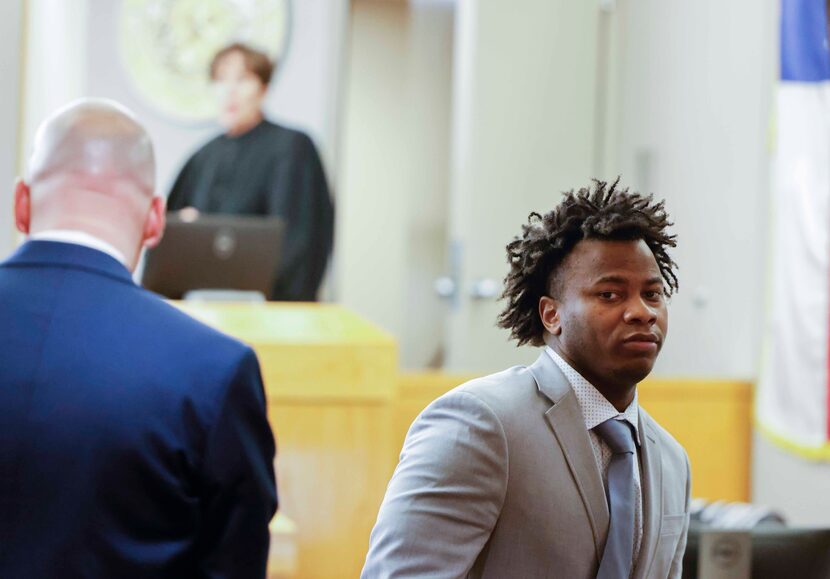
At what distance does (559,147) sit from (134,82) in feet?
6.42

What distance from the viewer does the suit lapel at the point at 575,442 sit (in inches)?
39.7

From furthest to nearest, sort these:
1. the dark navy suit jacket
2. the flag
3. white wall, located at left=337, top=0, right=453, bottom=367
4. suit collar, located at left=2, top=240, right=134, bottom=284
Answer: white wall, located at left=337, top=0, right=453, bottom=367 < the flag < suit collar, located at left=2, top=240, right=134, bottom=284 < the dark navy suit jacket

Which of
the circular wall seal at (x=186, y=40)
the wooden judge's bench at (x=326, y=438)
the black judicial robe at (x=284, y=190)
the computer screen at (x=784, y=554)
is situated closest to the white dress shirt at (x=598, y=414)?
the computer screen at (x=784, y=554)

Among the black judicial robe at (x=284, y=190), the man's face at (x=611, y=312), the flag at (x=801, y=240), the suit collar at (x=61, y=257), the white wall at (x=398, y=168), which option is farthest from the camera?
the white wall at (x=398, y=168)

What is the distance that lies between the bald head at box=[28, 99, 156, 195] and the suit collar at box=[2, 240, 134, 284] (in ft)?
0.26

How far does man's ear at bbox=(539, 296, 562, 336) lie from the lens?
104 centimetres

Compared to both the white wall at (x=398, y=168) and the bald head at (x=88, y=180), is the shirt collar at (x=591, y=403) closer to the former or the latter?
the bald head at (x=88, y=180)

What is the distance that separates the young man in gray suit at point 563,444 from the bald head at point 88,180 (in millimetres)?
490

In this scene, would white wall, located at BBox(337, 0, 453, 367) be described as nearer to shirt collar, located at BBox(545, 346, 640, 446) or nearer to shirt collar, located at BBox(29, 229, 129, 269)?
shirt collar, located at BBox(29, 229, 129, 269)

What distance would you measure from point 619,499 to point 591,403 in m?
0.09

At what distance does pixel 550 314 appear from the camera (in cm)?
105

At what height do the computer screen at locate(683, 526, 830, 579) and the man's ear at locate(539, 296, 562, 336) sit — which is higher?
the man's ear at locate(539, 296, 562, 336)

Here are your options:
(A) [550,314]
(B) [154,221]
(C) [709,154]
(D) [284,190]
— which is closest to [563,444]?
(A) [550,314]

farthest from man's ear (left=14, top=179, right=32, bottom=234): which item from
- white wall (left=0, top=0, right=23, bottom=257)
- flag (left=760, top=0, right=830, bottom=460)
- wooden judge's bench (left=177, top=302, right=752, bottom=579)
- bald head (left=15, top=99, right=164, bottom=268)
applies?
flag (left=760, top=0, right=830, bottom=460)
